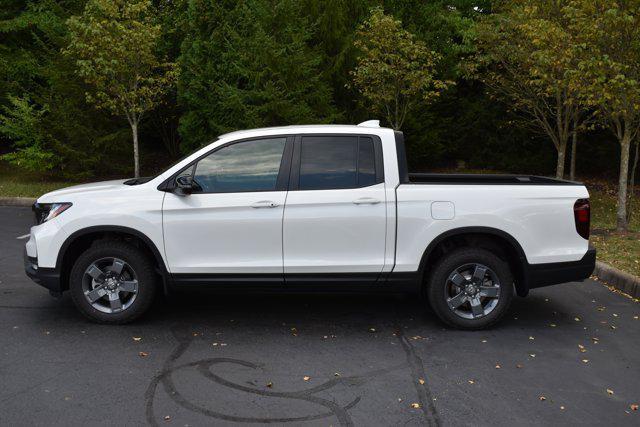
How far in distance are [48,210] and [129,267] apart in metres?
0.96

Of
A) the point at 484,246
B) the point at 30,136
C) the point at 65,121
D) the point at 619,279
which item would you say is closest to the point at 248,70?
the point at 65,121

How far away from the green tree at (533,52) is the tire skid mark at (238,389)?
8.13m

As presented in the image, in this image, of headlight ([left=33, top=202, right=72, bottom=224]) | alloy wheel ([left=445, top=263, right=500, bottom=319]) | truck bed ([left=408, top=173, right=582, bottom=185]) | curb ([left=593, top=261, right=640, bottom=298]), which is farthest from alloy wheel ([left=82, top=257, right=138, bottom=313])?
curb ([left=593, top=261, right=640, bottom=298])

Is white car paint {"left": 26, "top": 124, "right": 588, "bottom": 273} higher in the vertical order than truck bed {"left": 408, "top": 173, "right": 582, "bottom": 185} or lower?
lower

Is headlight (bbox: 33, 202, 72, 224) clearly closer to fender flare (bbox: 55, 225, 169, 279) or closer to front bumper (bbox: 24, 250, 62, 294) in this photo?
fender flare (bbox: 55, 225, 169, 279)

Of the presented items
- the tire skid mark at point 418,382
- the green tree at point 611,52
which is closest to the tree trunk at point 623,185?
the green tree at point 611,52

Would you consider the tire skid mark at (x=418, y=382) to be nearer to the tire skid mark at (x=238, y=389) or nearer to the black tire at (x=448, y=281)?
the tire skid mark at (x=238, y=389)

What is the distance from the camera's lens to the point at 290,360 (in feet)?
16.3

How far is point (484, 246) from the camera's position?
232 inches

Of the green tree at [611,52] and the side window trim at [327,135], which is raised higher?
the green tree at [611,52]

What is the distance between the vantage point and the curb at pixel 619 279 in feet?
23.5

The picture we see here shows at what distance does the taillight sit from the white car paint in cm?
5

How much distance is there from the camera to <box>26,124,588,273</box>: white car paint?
18.5 ft

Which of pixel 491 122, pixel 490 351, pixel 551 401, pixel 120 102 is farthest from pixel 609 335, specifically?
pixel 491 122
